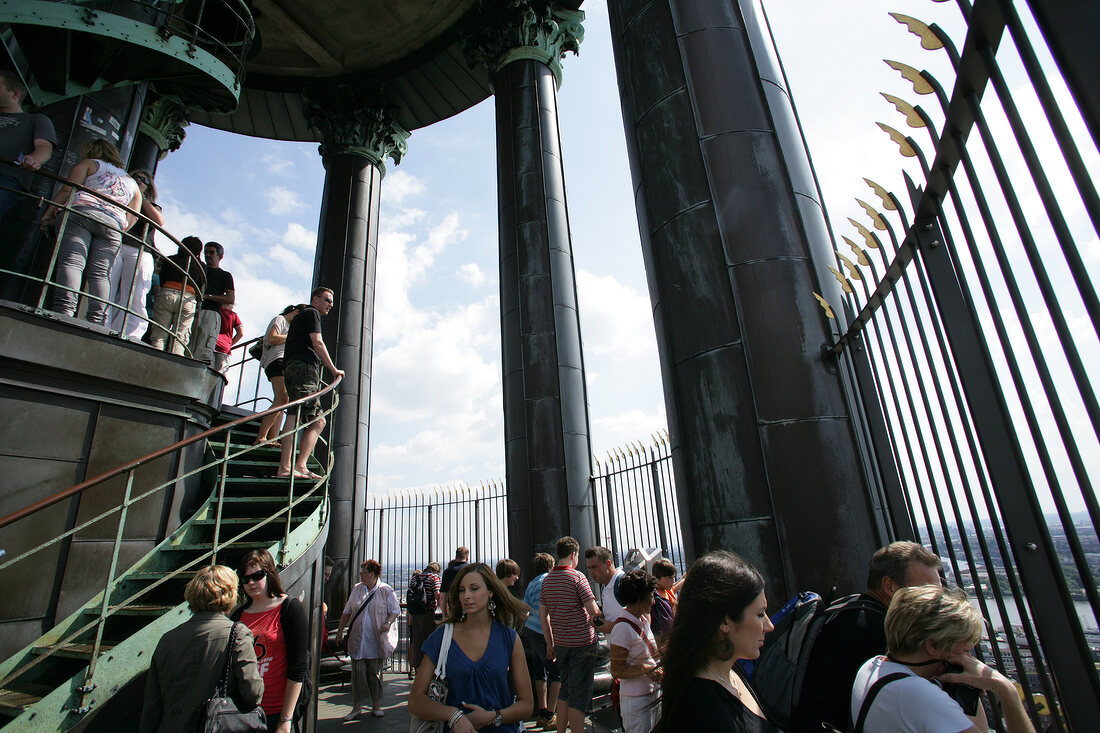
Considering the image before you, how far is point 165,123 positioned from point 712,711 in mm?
15689

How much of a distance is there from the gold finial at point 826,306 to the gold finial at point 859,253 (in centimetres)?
24

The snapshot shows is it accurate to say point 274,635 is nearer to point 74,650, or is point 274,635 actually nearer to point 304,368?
point 74,650

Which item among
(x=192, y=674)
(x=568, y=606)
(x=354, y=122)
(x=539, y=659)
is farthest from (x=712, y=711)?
(x=354, y=122)

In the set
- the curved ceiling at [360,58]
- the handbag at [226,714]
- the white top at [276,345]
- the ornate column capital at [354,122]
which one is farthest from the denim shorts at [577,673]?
the ornate column capital at [354,122]

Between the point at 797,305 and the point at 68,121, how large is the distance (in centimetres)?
950

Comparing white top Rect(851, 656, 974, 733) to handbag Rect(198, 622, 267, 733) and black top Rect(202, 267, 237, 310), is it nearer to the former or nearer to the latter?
handbag Rect(198, 622, 267, 733)

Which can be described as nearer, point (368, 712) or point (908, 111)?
point (908, 111)

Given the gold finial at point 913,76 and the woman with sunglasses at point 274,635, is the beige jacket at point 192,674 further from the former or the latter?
the gold finial at point 913,76

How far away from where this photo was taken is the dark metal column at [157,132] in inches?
476

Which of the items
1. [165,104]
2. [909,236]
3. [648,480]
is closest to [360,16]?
[165,104]

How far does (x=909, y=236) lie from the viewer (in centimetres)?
221

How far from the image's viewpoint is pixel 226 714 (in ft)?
8.78

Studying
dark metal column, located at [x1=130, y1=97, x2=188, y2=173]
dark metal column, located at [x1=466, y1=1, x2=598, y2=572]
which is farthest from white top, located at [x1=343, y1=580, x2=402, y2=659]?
dark metal column, located at [x1=130, y1=97, x2=188, y2=173]

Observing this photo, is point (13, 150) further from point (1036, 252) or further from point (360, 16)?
point (360, 16)
